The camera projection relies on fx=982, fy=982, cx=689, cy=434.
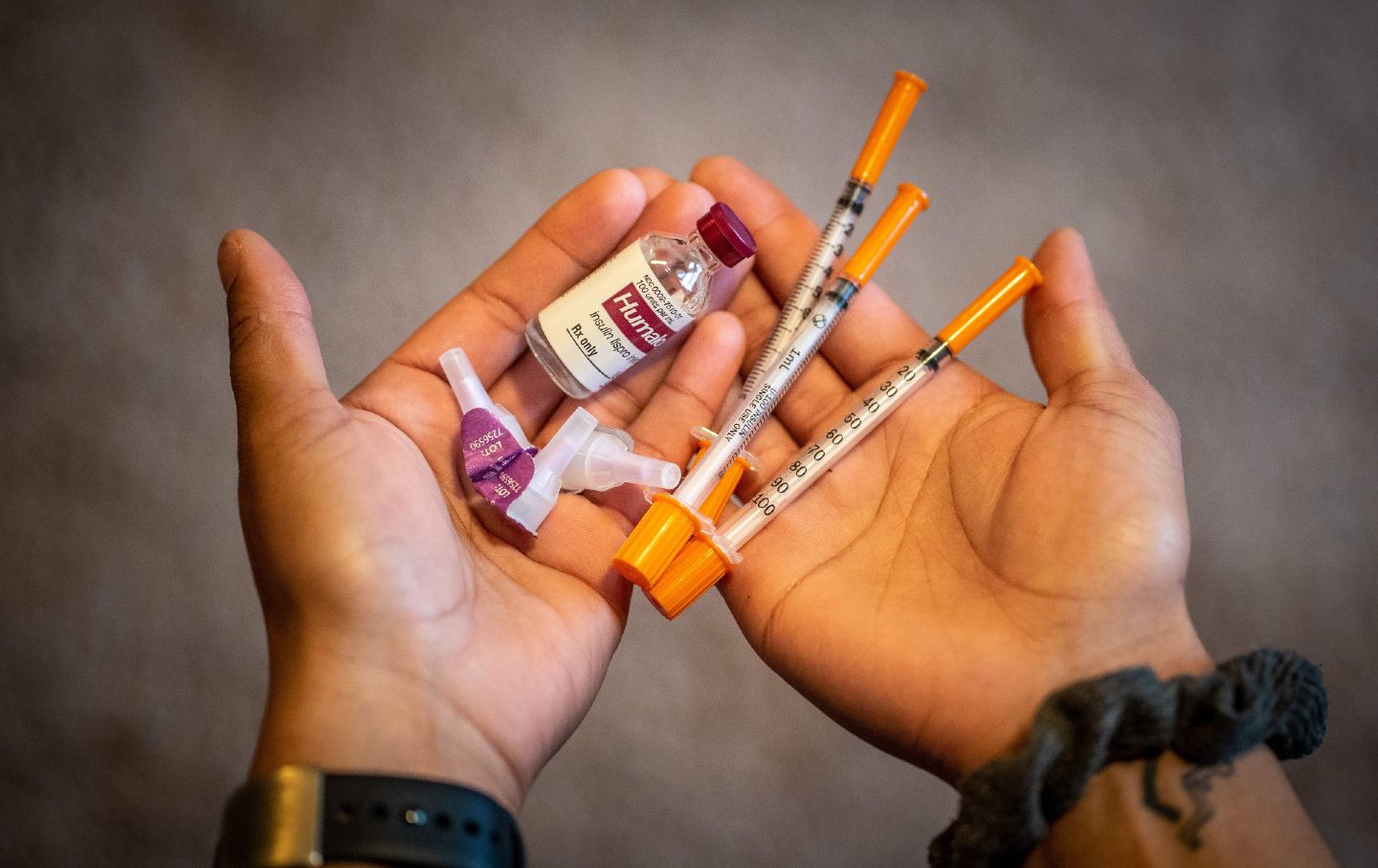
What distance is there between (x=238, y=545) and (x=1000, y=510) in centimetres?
224

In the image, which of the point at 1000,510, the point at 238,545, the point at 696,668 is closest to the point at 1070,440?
the point at 1000,510

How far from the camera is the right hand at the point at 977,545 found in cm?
173

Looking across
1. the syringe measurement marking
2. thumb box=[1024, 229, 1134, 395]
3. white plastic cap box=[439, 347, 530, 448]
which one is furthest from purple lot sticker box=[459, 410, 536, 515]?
thumb box=[1024, 229, 1134, 395]

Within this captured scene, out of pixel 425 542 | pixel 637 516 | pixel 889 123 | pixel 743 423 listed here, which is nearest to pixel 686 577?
pixel 637 516

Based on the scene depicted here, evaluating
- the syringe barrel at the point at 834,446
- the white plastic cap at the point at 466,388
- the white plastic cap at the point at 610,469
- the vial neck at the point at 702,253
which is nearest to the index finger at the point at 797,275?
the syringe barrel at the point at 834,446

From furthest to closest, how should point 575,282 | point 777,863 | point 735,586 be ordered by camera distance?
point 777,863
point 575,282
point 735,586

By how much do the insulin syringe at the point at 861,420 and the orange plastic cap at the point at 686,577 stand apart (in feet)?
0.04

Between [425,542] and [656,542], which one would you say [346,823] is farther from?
[656,542]

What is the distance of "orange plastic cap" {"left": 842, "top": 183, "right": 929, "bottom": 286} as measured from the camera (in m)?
2.32

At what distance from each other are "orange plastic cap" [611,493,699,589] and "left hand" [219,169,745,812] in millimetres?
147

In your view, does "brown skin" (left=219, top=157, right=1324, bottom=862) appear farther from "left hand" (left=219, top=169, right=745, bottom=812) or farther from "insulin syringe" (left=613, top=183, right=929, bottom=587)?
"insulin syringe" (left=613, top=183, right=929, bottom=587)

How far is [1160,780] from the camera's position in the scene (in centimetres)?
163

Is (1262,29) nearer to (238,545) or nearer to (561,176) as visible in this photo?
(561,176)

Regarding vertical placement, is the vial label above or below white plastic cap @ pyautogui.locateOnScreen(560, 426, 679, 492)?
above
